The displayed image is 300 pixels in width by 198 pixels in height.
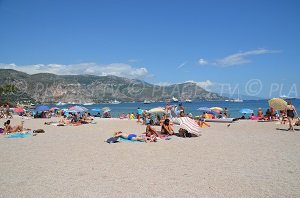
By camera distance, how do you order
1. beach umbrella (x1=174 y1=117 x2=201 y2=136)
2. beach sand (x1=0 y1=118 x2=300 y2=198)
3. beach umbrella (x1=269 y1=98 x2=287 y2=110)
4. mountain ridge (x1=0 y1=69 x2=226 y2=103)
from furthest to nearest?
mountain ridge (x1=0 y1=69 x2=226 y2=103) < beach umbrella (x1=269 y1=98 x2=287 y2=110) < beach umbrella (x1=174 y1=117 x2=201 y2=136) < beach sand (x1=0 y1=118 x2=300 y2=198)

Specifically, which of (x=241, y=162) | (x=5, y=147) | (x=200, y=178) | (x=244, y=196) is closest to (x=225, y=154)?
(x=241, y=162)

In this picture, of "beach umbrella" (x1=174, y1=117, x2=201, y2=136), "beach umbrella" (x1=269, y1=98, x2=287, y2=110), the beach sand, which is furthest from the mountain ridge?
the beach sand

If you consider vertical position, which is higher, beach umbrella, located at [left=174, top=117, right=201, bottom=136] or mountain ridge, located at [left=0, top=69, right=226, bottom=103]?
mountain ridge, located at [left=0, top=69, right=226, bottom=103]

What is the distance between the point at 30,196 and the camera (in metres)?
4.59

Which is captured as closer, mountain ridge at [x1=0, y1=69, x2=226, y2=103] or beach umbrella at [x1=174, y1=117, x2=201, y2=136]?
beach umbrella at [x1=174, y1=117, x2=201, y2=136]

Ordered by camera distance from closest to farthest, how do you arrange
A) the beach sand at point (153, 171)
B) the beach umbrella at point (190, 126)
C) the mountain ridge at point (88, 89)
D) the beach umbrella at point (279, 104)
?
1. the beach sand at point (153, 171)
2. the beach umbrella at point (190, 126)
3. the beach umbrella at point (279, 104)
4. the mountain ridge at point (88, 89)

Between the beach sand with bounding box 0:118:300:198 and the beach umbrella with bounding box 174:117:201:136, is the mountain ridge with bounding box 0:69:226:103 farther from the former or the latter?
the beach sand with bounding box 0:118:300:198

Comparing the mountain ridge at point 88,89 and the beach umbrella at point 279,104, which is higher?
the mountain ridge at point 88,89

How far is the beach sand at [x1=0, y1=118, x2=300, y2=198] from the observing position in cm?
474

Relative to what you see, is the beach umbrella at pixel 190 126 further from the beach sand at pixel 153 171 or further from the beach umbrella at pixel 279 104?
the beach umbrella at pixel 279 104

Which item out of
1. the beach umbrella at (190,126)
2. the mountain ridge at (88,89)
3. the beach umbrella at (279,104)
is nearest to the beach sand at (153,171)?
the beach umbrella at (190,126)

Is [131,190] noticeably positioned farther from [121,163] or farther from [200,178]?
[121,163]

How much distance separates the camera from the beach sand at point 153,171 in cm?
474

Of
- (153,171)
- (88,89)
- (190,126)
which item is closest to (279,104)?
(190,126)
